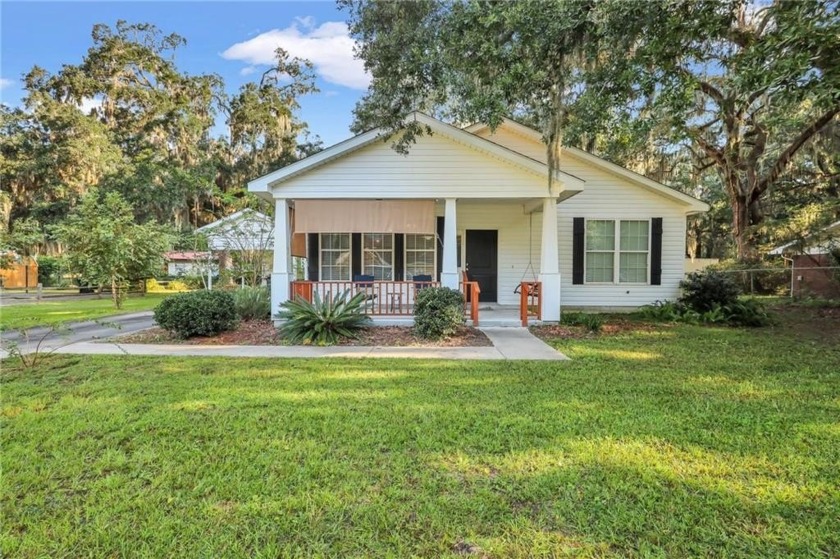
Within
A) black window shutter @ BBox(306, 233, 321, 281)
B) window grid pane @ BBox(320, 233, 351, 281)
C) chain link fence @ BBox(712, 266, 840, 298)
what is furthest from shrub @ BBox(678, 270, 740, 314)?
black window shutter @ BBox(306, 233, 321, 281)

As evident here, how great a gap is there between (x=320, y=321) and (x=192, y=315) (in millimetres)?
2304

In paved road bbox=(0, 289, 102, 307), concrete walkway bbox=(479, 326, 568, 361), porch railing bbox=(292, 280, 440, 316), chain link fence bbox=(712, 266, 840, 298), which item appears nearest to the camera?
concrete walkway bbox=(479, 326, 568, 361)

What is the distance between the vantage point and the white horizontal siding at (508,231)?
11.5 m

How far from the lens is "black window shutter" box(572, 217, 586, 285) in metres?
11.2

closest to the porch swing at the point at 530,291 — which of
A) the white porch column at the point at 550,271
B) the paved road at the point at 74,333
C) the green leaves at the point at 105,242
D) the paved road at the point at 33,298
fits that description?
the white porch column at the point at 550,271

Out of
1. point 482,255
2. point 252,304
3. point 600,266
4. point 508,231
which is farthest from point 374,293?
point 600,266

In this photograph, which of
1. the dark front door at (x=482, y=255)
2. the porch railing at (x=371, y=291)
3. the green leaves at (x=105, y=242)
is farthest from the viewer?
the green leaves at (x=105, y=242)

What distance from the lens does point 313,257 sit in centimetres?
1152

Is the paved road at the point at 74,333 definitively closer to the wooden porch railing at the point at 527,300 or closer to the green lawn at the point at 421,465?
the green lawn at the point at 421,465

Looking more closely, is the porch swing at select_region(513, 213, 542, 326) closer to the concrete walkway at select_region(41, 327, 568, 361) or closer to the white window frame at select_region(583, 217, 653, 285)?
the white window frame at select_region(583, 217, 653, 285)

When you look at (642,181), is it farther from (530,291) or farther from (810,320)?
(810,320)

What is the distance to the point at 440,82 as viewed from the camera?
743 centimetres

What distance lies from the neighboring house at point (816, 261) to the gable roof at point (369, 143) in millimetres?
6973

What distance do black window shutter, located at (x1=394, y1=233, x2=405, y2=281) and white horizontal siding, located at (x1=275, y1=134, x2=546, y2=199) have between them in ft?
8.13
